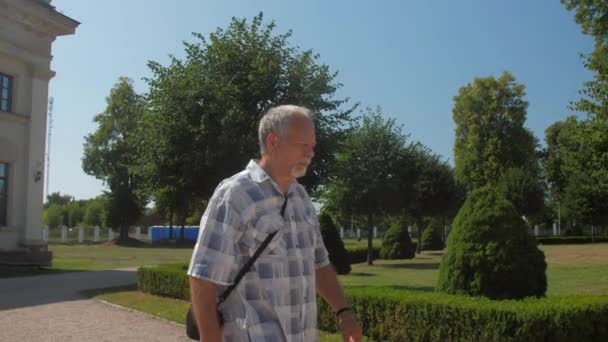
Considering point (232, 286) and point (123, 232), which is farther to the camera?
point (123, 232)

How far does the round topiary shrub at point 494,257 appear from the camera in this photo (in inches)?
308

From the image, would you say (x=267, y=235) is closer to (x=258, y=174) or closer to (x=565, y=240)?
(x=258, y=174)

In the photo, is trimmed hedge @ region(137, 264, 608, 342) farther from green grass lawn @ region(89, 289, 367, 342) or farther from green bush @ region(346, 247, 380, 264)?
green bush @ region(346, 247, 380, 264)

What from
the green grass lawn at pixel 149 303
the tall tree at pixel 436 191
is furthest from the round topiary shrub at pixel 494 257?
the tall tree at pixel 436 191

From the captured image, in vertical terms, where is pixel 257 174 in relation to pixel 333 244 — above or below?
above

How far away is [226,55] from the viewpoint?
15.1m

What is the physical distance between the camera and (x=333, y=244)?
1919cm

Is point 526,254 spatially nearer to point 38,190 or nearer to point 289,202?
point 289,202

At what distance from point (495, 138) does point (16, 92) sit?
39.4 m

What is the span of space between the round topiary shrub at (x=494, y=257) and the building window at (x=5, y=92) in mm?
20235

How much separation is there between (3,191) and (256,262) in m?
23.2

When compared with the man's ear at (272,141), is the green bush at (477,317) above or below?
below

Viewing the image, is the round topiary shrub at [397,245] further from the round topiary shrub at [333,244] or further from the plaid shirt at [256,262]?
the plaid shirt at [256,262]

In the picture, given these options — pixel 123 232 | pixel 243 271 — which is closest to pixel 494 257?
pixel 243 271
